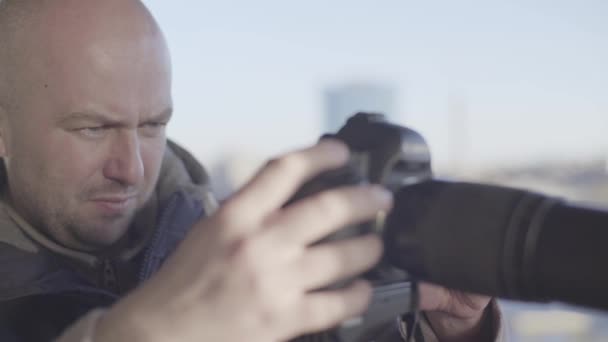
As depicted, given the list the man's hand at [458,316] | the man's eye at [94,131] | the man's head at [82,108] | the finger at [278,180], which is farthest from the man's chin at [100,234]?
the finger at [278,180]

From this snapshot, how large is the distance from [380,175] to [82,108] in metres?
0.49

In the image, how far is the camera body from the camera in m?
0.47

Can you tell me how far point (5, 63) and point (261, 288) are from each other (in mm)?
650

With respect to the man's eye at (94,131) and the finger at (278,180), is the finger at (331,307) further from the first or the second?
the man's eye at (94,131)

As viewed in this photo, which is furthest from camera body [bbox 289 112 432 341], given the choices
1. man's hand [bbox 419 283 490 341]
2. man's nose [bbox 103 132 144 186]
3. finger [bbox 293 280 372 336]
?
man's nose [bbox 103 132 144 186]

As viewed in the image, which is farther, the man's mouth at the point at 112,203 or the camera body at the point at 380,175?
the man's mouth at the point at 112,203

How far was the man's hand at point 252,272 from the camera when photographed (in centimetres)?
41

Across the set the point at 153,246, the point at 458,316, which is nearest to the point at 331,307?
the point at 458,316

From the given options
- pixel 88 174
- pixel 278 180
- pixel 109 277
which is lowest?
pixel 109 277

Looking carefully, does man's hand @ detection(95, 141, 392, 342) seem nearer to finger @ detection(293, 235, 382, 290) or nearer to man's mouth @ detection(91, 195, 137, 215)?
finger @ detection(293, 235, 382, 290)

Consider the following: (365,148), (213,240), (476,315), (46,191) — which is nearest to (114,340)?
(213,240)

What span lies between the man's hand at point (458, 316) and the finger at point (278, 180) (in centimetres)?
25

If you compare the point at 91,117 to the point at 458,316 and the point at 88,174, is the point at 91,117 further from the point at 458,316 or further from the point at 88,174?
the point at 458,316

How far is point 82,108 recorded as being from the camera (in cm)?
88
